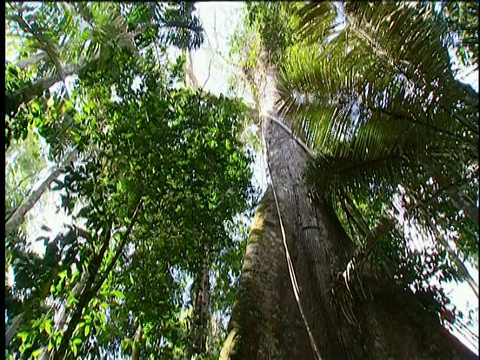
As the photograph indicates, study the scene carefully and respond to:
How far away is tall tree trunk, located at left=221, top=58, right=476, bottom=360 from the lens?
2.39m

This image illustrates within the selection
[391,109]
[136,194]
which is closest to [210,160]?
[136,194]

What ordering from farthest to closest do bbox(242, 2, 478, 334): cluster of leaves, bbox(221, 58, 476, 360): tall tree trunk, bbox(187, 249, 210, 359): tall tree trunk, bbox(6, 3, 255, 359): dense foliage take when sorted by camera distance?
bbox(187, 249, 210, 359): tall tree trunk, bbox(221, 58, 476, 360): tall tree trunk, bbox(6, 3, 255, 359): dense foliage, bbox(242, 2, 478, 334): cluster of leaves

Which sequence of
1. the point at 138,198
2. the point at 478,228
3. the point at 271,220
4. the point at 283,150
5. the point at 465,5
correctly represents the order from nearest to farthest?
the point at 478,228 < the point at 465,5 < the point at 138,198 < the point at 271,220 < the point at 283,150

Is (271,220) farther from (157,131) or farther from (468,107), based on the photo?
(468,107)

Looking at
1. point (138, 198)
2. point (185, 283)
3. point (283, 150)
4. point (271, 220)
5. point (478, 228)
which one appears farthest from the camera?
point (283, 150)

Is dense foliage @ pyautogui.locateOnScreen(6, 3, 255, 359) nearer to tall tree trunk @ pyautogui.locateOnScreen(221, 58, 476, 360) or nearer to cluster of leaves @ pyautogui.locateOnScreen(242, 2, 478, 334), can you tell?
tall tree trunk @ pyautogui.locateOnScreen(221, 58, 476, 360)

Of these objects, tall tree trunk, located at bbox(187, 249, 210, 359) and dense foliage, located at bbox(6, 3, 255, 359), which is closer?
dense foliage, located at bbox(6, 3, 255, 359)

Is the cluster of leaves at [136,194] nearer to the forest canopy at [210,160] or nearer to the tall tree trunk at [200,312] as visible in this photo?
the forest canopy at [210,160]

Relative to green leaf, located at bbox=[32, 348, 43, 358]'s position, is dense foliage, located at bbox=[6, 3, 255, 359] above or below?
above

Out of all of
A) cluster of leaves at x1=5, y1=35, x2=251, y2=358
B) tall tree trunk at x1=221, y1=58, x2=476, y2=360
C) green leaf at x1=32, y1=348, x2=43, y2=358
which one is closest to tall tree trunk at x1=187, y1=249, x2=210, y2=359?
cluster of leaves at x1=5, y1=35, x2=251, y2=358

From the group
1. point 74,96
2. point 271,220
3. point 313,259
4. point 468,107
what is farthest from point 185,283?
point 468,107

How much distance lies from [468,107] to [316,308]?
1468mm

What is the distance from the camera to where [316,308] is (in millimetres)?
2578

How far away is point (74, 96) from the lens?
231cm
